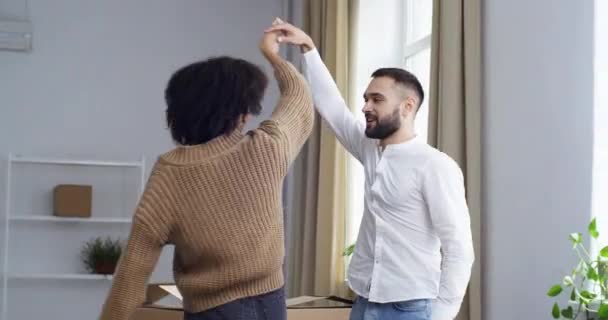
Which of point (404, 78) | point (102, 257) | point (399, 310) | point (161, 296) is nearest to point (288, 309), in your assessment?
point (161, 296)

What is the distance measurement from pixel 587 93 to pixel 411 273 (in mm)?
969

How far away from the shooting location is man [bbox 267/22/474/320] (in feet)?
7.48

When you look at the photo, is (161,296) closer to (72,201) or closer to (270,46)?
(270,46)

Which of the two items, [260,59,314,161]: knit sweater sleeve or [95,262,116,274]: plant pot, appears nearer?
[260,59,314,161]: knit sweater sleeve

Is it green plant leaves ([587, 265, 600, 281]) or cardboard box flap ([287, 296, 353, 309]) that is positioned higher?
green plant leaves ([587, 265, 600, 281])

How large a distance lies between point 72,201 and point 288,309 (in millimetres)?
3135

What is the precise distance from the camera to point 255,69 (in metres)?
1.69

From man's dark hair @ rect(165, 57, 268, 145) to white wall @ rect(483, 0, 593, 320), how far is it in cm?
160

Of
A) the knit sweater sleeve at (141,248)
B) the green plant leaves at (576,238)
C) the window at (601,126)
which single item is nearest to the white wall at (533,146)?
the window at (601,126)

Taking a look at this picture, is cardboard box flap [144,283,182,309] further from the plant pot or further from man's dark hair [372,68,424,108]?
the plant pot

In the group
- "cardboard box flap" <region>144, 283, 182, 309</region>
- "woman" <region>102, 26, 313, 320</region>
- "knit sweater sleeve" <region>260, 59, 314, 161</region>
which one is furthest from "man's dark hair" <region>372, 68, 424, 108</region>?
"cardboard box flap" <region>144, 283, 182, 309</region>

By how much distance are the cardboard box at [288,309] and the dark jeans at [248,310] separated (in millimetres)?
1316

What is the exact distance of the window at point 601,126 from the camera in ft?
9.68

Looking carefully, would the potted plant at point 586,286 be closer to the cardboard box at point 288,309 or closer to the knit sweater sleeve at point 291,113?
the cardboard box at point 288,309
